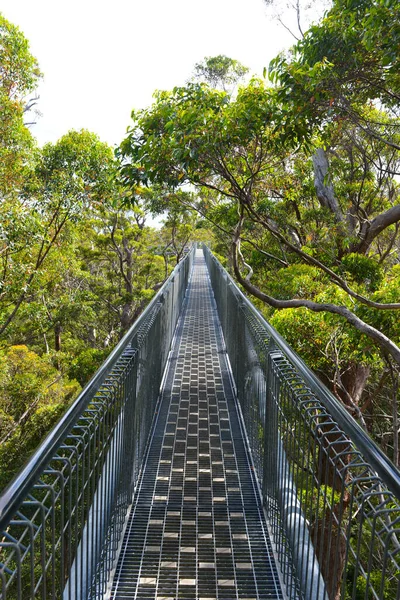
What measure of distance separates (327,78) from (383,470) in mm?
5879

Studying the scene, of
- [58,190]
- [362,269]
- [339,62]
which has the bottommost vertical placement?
[362,269]

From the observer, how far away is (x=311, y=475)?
2725mm

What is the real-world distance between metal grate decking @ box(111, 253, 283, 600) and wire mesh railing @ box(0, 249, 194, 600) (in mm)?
177

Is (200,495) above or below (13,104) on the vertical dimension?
below

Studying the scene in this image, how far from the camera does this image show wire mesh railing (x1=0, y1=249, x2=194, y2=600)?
1560 millimetres

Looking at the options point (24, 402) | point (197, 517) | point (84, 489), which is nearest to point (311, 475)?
point (84, 489)

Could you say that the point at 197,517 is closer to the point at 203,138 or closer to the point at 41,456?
the point at 41,456

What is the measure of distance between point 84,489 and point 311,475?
1.22 m

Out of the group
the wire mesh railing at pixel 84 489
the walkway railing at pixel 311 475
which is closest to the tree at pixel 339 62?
the walkway railing at pixel 311 475

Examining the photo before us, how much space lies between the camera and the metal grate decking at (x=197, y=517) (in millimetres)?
3123

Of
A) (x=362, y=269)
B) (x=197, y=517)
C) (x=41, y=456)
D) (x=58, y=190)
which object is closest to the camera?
(x=41, y=456)

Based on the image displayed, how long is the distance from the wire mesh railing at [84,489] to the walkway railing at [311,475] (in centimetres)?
105

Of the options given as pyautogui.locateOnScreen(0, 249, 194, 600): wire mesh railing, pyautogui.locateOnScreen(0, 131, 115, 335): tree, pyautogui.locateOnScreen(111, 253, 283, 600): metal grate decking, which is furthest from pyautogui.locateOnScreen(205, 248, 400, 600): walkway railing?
pyautogui.locateOnScreen(0, 131, 115, 335): tree

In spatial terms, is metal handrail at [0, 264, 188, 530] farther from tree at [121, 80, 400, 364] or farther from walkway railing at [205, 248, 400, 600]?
tree at [121, 80, 400, 364]
